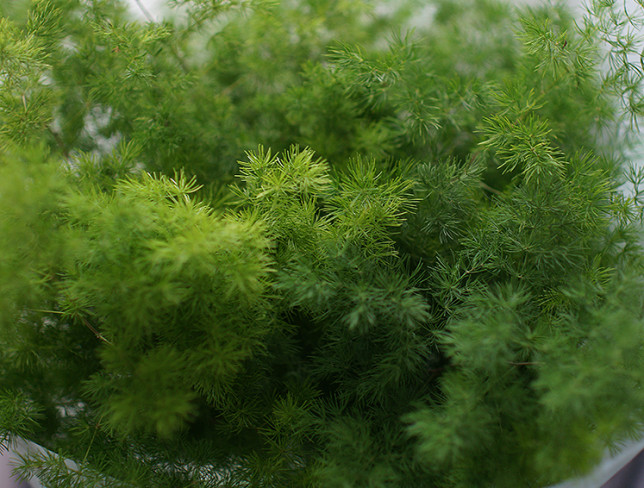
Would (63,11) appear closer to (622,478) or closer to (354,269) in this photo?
(354,269)

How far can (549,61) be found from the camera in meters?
0.73

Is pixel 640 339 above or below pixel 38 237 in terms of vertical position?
below

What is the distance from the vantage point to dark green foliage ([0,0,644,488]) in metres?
0.58

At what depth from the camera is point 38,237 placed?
2.05 feet

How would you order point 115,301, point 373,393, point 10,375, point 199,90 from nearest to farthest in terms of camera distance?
1. point 115,301
2. point 373,393
3. point 10,375
4. point 199,90

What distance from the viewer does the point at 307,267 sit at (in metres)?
0.65

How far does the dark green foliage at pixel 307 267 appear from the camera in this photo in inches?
23.0

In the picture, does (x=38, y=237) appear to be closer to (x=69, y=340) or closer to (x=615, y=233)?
(x=69, y=340)

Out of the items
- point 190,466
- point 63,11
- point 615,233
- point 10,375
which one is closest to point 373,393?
point 190,466

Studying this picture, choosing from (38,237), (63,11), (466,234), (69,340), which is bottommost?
(466,234)

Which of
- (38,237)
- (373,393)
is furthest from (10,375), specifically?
(373,393)

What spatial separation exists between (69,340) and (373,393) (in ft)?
1.68

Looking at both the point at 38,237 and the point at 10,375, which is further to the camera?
the point at 10,375

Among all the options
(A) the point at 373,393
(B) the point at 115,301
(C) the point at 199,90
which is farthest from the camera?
(C) the point at 199,90
